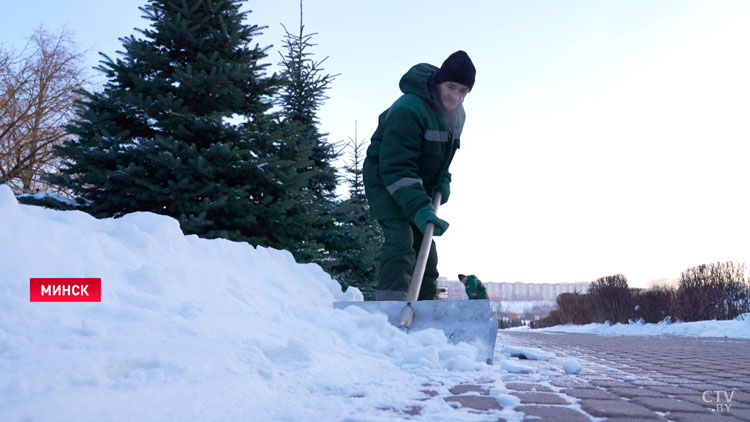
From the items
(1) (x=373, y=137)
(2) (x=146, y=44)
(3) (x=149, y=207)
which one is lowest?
(3) (x=149, y=207)

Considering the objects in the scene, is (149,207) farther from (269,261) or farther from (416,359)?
(416,359)

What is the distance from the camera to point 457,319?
3.23 metres

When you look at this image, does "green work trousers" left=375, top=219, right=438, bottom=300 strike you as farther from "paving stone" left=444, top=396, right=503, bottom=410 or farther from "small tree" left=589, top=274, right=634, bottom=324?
"small tree" left=589, top=274, right=634, bottom=324

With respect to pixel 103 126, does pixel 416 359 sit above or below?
below

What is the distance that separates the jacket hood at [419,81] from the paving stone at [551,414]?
9.02 ft

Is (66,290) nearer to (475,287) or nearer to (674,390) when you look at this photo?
(674,390)

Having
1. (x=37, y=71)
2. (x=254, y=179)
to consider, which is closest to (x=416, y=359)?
(x=254, y=179)

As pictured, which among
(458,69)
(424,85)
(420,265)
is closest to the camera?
(420,265)

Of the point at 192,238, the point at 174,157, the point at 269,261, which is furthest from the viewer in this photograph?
the point at 174,157

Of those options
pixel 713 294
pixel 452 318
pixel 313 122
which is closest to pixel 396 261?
pixel 452 318

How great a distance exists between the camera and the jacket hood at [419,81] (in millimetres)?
3980

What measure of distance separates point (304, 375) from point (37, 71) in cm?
1815

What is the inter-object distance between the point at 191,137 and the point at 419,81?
135 inches

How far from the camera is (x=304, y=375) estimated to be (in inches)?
84.4
